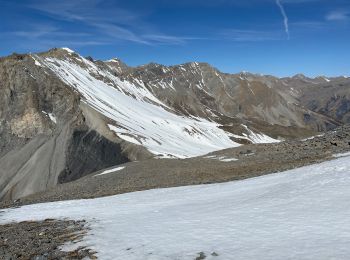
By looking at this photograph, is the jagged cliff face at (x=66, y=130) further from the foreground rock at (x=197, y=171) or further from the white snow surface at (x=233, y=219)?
the white snow surface at (x=233, y=219)

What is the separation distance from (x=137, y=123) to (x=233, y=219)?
102726 mm

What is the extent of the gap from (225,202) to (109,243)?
7.20 meters

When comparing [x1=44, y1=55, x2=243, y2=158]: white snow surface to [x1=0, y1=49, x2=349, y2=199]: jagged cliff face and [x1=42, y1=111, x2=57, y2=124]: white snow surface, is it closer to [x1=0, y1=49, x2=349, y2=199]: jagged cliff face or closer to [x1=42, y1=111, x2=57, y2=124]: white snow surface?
[x1=0, y1=49, x2=349, y2=199]: jagged cliff face

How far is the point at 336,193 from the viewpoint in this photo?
17922 millimetres

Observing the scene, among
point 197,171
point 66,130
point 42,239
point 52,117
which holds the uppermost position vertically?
point 52,117

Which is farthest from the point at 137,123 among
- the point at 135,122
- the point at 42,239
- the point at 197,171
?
the point at 42,239

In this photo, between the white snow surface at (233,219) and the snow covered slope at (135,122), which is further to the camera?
the snow covered slope at (135,122)

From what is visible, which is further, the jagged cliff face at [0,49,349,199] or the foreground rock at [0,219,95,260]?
the jagged cliff face at [0,49,349,199]

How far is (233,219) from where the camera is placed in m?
16.7

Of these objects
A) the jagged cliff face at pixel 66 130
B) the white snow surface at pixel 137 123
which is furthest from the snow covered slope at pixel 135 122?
the jagged cliff face at pixel 66 130

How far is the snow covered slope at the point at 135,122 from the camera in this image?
3939 inches

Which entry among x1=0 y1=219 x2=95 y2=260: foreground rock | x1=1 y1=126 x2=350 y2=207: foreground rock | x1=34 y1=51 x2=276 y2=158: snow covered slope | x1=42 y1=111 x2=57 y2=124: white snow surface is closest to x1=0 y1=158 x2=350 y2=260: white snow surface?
x1=0 y1=219 x2=95 y2=260: foreground rock

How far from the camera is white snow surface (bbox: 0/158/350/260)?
504 inches

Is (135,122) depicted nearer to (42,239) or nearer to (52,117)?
(52,117)
